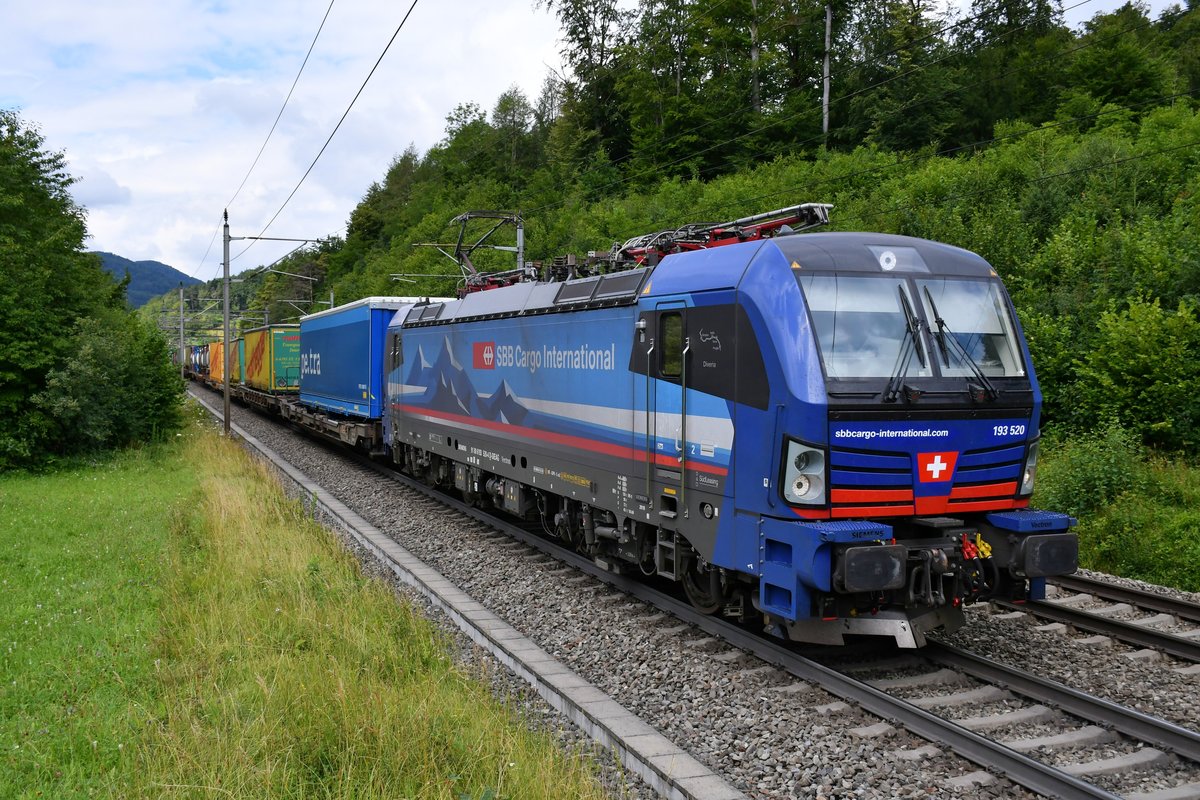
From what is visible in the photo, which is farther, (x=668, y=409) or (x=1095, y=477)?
(x=1095, y=477)

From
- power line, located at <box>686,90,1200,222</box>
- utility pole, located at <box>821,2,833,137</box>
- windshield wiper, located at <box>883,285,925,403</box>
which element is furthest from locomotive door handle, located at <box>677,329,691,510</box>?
utility pole, located at <box>821,2,833,137</box>

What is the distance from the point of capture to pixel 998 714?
6.07 meters

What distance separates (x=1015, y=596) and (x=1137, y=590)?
2664 mm

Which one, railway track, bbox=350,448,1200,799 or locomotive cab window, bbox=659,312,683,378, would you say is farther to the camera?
locomotive cab window, bbox=659,312,683,378

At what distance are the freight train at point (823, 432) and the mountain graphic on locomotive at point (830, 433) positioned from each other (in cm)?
2

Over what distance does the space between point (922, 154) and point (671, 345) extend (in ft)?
88.9

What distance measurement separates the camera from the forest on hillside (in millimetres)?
15602

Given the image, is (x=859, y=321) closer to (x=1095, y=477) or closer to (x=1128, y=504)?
(x=1128, y=504)

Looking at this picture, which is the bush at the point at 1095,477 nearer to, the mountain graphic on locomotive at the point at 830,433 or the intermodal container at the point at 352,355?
the mountain graphic on locomotive at the point at 830,433

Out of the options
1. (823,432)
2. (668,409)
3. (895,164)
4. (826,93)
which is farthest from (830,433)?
(826,93)

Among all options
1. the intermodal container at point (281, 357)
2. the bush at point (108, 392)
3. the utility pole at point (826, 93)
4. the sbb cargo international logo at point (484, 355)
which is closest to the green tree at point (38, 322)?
the bush at point (108, 392)

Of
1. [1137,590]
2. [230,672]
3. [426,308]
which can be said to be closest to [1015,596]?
[1137,590]

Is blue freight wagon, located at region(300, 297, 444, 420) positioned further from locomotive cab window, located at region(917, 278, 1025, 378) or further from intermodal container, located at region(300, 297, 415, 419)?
locomotive cab window, located at region(917, 278, 1025, 378)

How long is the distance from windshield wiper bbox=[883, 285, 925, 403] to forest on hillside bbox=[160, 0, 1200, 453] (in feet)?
28.2
